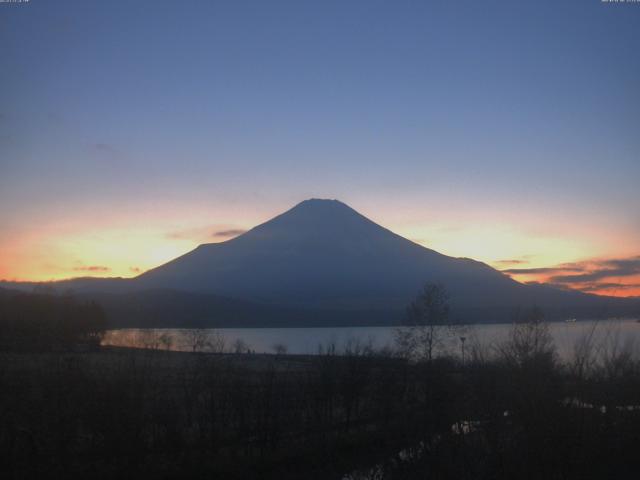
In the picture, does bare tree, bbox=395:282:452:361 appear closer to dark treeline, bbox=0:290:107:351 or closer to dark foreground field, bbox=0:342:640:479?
dark foreground field, bbox=0:342:640:479

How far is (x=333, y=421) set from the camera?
59.6ft

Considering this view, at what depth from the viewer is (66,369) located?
14.2m

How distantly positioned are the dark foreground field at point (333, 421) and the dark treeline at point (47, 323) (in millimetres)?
2269

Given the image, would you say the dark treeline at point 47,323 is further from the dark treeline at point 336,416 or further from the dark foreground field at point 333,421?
the dark foreground field at point 333,421

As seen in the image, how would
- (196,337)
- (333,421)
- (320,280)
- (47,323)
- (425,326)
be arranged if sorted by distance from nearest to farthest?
(333,421) < (47,323) < (425,326) < (196,337) < (320,280)

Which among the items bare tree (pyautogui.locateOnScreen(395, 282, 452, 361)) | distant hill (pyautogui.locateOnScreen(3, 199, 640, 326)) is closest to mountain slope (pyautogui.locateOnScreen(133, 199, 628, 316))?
distant hill (pyautogui.locateOnScreen(3, 199, 640, 326))

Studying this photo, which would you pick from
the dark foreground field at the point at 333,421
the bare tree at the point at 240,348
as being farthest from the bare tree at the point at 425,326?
the bare tree at the point at 240,348

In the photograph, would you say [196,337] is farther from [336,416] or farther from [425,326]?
[336,416]

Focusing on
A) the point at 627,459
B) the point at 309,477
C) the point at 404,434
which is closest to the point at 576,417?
the point at 627,459

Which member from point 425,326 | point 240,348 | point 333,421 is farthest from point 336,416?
point 240,348

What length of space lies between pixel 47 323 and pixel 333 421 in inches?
460

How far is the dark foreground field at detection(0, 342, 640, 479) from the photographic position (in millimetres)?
7836

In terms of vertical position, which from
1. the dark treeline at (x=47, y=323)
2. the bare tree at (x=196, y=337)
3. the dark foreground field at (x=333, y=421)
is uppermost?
the dark treeline at (x=47, y=323)

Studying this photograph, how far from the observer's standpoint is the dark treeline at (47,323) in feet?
65.5
